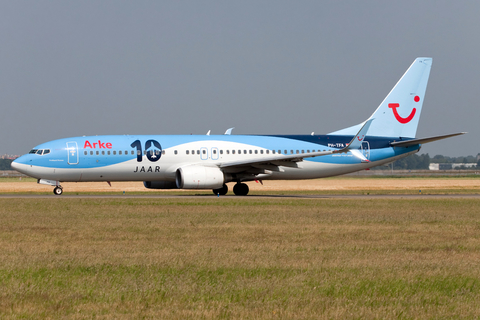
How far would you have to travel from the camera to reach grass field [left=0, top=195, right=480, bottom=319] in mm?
8375

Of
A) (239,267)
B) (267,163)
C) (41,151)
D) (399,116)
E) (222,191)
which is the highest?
(399,116)

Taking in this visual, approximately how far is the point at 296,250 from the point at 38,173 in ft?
87.4

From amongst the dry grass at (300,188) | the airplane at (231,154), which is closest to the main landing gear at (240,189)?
the airplane at (231,154)

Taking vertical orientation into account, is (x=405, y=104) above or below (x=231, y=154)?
above

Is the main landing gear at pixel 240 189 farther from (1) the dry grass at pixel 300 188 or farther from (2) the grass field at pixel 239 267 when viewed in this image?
(2) the grass field at pixel 239 267

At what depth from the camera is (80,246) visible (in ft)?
46.2

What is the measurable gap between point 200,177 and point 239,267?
24464mm

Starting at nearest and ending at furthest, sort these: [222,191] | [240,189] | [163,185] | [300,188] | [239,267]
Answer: [239,267], [163,185], [240,189], [222,191], [300,188]

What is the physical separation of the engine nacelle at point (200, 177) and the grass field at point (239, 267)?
1397 centimetres

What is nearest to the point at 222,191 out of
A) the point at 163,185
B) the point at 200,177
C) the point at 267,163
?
the point at 163,185

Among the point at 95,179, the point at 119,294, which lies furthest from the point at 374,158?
the point at 119,294

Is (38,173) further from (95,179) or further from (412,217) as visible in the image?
(412,217)

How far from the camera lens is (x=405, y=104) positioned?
142 feet

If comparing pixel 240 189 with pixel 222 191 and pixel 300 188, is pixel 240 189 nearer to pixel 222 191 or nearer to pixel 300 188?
pixel 222 191
